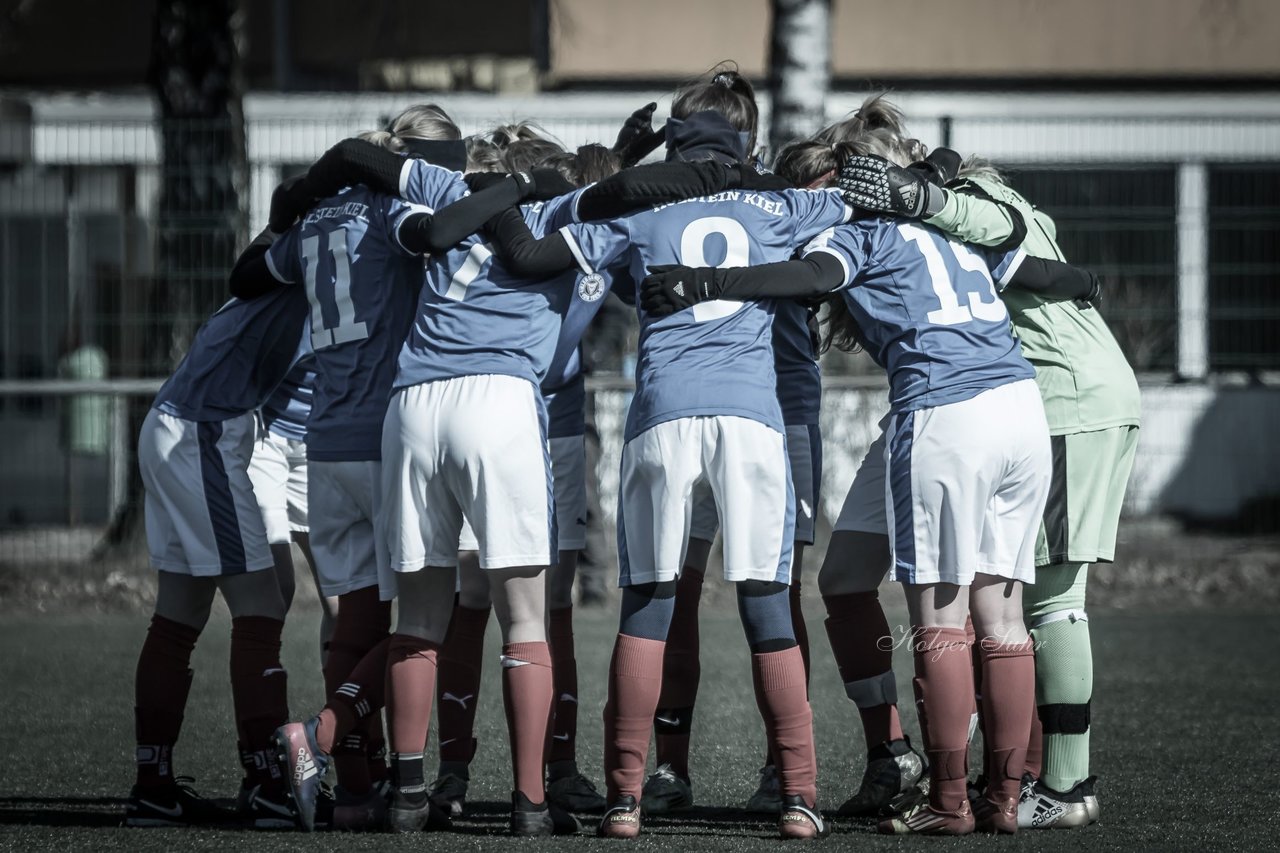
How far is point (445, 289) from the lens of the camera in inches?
171

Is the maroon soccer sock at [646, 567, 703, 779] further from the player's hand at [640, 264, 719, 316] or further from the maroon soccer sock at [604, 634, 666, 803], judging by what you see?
the player's hand at [640, 264, 719, 316]

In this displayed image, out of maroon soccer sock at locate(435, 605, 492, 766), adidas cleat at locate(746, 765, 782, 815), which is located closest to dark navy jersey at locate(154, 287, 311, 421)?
maroon soccer sock at locate(435, 605, 492, 766)

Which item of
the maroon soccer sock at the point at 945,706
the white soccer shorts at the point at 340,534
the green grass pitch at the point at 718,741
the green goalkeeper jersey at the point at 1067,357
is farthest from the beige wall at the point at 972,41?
the maroon soccer sock at the point at 945,706

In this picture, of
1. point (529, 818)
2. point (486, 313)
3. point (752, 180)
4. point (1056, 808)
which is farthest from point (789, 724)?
point (752, 180)

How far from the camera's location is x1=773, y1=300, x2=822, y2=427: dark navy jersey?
4.76 m

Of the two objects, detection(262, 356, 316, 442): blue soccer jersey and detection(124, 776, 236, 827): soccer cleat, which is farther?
detection(262, 356, 316, 442): blue soccer jersey

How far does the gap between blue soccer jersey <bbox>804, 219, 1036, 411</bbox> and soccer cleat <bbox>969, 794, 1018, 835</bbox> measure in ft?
3.67

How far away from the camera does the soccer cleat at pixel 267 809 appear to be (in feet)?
14.5

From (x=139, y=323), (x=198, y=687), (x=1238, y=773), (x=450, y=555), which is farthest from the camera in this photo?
(x=139, y=323)

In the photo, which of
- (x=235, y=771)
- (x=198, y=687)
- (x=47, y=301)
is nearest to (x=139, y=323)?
(x=47, y=301)

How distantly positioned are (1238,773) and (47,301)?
8045mm

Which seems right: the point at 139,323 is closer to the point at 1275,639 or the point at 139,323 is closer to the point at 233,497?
the point at 233,497

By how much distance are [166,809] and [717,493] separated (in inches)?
74.1

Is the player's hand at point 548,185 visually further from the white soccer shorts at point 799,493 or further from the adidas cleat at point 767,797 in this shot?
the adidas cleat at point 767,797
